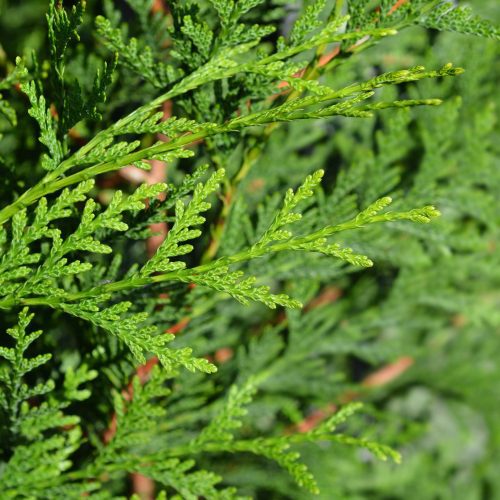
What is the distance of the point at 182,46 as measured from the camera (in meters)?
0.89

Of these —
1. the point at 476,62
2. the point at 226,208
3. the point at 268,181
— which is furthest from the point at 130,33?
the point at 476,62

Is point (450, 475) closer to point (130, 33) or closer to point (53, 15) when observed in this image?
point (130, 33)

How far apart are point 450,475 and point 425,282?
112cm

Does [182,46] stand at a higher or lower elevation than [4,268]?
higher

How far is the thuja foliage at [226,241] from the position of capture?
830mm

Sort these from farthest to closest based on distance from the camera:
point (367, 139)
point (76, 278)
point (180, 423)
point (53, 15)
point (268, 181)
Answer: point (367, 139), point (268, 181), point (180, 423), point (76, 278), point (53, 15)

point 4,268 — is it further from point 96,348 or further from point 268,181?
point 268,181

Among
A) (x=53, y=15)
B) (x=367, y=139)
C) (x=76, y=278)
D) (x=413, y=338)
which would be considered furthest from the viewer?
(x=413, y=338)

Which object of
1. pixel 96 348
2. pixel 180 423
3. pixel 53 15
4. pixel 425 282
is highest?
pixel 53 15

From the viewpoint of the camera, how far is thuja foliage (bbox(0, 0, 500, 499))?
0.83m

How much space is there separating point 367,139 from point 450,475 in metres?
1.44

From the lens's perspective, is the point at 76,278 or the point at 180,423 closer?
the point at 76,278

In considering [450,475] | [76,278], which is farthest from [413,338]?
[76,278]

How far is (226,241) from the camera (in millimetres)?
1194
